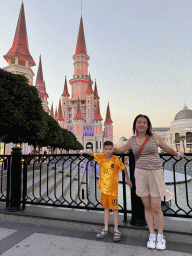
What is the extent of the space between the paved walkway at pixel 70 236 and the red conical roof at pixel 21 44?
126 feet

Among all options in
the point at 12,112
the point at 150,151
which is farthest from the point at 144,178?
the point at 12,112

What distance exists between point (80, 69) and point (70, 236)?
288 ft

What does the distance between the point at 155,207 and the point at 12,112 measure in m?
11.8

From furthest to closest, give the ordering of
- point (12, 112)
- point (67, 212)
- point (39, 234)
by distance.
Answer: point (12, 112) < point (67, 212) < point (39, 234)

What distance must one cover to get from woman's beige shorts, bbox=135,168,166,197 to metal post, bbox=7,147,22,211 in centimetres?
266

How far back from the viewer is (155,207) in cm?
233

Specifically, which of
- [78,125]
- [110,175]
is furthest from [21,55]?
[78,125]

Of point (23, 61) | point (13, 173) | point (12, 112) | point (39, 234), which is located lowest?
point (39, 234)

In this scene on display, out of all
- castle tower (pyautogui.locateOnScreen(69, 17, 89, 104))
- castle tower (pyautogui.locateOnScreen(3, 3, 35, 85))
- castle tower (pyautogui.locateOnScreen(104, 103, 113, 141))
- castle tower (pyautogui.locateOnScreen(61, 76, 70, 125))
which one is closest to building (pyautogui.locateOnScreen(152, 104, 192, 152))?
castle tower (pyautogui.locateOnScreen(104, 103, 113, 141))

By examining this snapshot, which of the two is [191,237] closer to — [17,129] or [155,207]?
[155,207]

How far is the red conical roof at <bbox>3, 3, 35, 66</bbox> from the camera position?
3469cm

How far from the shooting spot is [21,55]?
1366 inches

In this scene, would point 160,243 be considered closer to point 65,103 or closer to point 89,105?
→ point 89,105

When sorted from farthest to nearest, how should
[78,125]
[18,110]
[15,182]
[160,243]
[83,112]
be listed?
[83,112], [78,125], [18,110], [15,182], [160,243]
